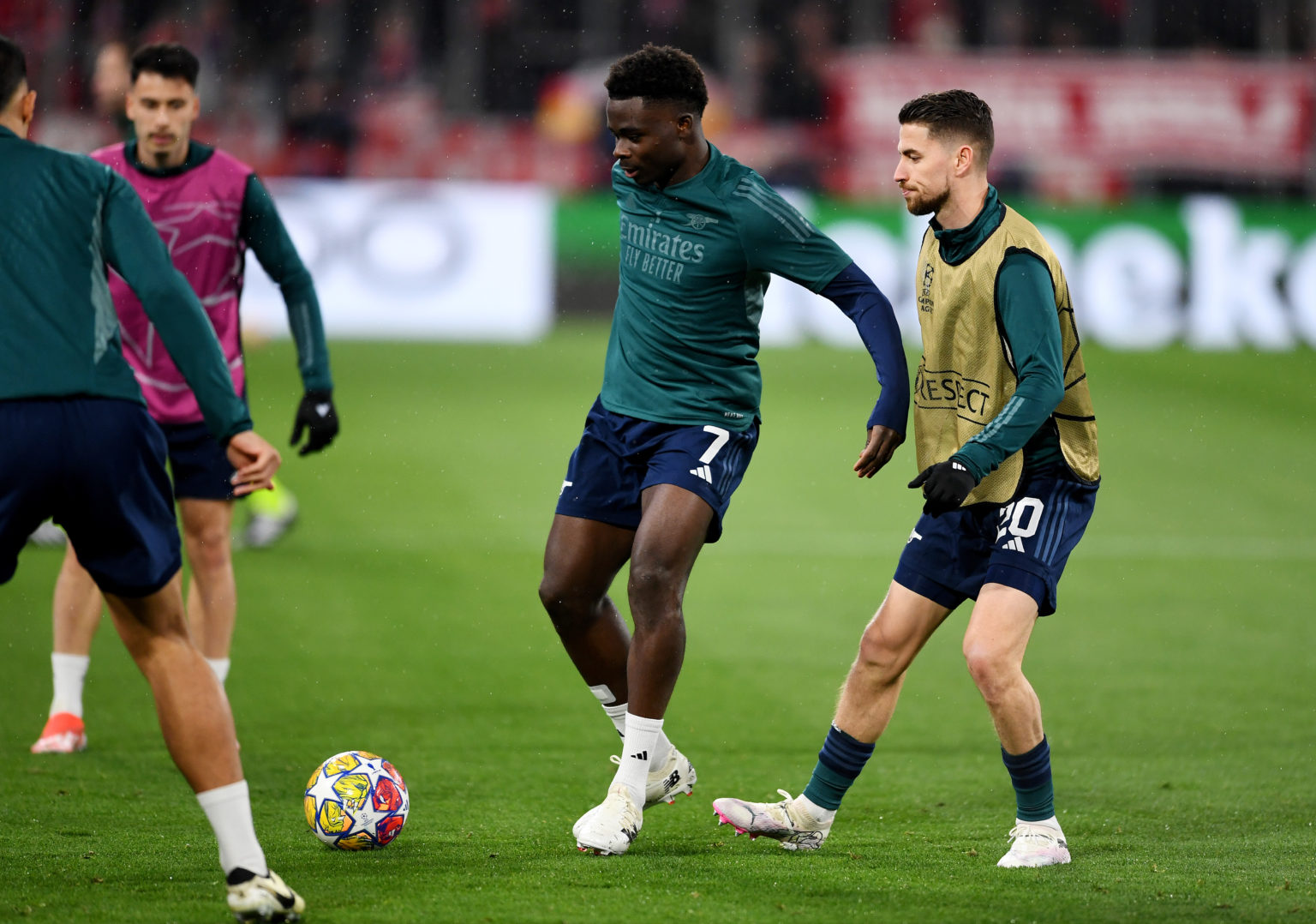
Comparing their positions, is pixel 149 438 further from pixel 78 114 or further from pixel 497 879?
pixel 78 114

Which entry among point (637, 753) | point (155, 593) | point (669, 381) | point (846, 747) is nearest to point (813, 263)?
point (669, 381)

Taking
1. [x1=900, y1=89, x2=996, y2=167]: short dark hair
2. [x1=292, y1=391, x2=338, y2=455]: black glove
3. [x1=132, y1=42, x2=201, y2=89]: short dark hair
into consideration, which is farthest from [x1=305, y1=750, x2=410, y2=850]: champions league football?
[x1=132, y1=42, x2=201, y2=89]: short dark hair

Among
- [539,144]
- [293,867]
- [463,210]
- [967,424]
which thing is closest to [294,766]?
[293,867]

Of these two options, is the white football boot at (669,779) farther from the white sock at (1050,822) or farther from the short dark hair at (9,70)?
the short dark hair at (9,70)

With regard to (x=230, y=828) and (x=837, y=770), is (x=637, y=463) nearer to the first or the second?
(x=837, y=770)

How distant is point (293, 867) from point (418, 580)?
565 centimetres

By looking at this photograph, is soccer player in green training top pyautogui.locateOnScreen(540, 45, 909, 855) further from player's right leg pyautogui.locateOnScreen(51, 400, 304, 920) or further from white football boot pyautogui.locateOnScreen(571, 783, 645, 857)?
player's right leg pyautogui.locateOnScreen(51, 400, 304, 920)

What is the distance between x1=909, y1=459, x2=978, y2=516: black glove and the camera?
4.39 m

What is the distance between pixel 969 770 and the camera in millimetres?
6277

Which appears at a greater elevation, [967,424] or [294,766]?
[967,424]

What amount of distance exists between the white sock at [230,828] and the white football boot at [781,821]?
5.15ft

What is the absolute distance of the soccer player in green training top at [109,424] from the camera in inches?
150

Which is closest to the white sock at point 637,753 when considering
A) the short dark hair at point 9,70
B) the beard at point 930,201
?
the beard at point 930,201

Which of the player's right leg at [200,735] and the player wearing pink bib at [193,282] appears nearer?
the player's right leg at [200,735]
